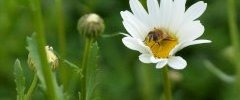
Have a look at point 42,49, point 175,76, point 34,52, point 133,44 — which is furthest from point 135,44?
point 175,76

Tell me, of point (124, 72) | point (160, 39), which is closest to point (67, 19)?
point (124, 72)

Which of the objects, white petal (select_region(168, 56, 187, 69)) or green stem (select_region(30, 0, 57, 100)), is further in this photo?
white petal (select_region(168, 56, 187, 69))

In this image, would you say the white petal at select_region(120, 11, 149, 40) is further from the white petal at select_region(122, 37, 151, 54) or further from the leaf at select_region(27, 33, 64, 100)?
the leaf at select_region(27, 33, 64, 100)

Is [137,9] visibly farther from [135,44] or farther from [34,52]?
[34,52]

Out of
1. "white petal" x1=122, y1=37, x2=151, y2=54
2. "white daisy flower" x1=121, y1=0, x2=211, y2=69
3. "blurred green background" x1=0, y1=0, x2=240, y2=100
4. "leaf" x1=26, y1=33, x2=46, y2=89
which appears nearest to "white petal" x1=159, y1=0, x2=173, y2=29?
"white daisy flower" x1=121, y1=0, x2=211, y2=69

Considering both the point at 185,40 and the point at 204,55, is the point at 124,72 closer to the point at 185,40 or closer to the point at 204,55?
the point at 204,55

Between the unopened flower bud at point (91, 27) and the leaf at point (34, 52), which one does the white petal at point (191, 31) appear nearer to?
the unopened flower bud at point (91, 27)

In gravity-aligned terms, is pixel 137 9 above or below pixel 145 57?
above
